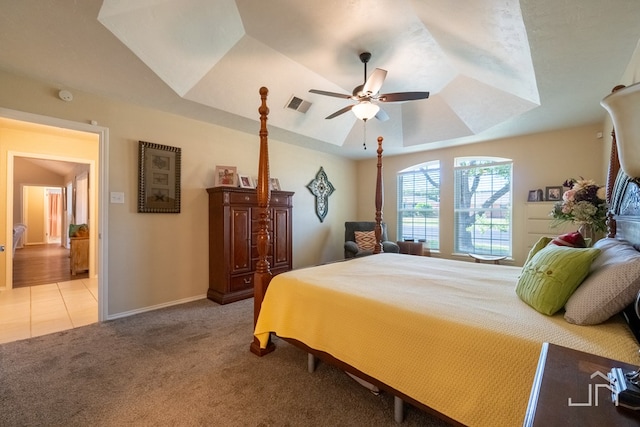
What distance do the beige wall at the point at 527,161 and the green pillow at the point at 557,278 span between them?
3.29 metres

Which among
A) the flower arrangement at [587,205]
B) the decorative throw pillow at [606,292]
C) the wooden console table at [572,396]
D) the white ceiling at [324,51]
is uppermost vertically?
the white ceiling at [324,51]

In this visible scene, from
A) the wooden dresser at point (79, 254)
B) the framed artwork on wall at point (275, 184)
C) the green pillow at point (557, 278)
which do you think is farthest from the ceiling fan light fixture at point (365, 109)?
the wooden dresser at point (79, 254)

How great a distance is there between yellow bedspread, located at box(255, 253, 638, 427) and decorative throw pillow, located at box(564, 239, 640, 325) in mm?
51

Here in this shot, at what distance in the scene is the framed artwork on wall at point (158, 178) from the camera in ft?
10.5

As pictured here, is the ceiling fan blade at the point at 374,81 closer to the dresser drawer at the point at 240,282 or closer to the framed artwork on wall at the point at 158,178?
the framed artwork on wall at the point at 158,178

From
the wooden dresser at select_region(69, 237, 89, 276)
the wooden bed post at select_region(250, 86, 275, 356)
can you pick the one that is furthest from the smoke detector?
the wooden dresser at select_region(69, 237, 89, 276)

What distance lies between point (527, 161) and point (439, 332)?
4.08 m

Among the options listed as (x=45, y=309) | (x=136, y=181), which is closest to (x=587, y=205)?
(x=136, y=181)

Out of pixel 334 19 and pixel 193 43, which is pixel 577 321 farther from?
pixel 193 43

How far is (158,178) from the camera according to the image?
3312 mm

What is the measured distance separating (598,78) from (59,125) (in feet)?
16.6

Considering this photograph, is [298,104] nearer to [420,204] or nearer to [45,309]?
[420,204]

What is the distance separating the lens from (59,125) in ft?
8.87

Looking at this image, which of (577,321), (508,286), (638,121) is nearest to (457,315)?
(577,321)
